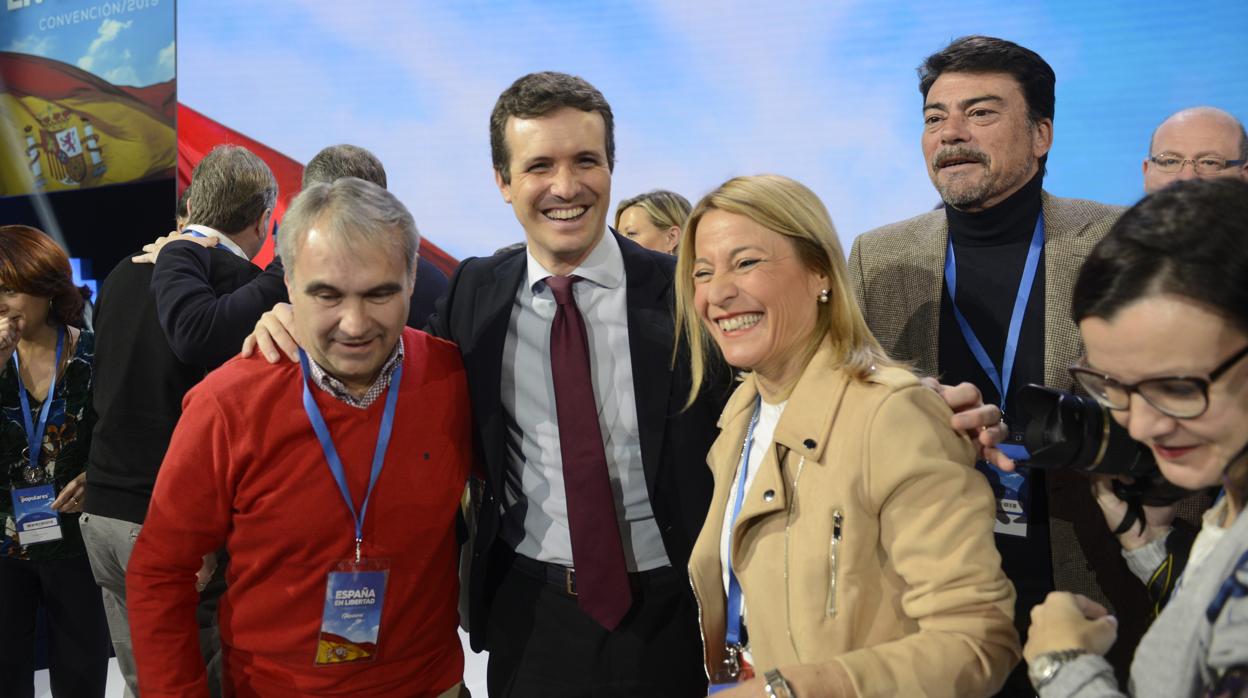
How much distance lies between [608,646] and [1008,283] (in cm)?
118

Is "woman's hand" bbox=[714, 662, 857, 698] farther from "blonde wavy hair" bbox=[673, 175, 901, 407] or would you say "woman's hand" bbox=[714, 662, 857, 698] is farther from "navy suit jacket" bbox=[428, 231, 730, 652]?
"navy suit jacket" bbox=[428, 231, 730, 652]

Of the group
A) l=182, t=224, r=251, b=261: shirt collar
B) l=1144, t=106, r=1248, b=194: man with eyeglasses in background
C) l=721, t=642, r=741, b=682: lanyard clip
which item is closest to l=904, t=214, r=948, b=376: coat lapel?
l=721, t=642, r=741, b=682: lanyard clip

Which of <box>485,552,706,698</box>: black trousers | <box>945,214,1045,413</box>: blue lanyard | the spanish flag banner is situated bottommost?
<box>485,552,706,698</box>: black trousers

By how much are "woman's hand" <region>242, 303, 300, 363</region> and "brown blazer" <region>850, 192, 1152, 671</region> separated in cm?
131

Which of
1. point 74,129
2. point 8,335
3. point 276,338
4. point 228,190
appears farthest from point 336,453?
point 74,129

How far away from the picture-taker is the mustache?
7.14 feet

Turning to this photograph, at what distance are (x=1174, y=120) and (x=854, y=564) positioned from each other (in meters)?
2.54

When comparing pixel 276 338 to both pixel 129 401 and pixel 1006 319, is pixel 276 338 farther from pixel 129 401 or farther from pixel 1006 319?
pixel 1006 319

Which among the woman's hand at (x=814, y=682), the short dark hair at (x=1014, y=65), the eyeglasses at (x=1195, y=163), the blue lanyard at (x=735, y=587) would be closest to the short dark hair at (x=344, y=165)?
the short dark hair at (x=1014, y=65)

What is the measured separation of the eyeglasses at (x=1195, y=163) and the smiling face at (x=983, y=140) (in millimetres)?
1168

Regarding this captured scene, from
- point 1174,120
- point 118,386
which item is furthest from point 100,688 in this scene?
point 1174,120

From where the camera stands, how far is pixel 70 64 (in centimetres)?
654

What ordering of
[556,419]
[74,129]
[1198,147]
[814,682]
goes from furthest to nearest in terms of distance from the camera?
[74,129] → [1198,147] → [556,419] → [814,682]

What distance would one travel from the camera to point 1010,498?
196 cm
